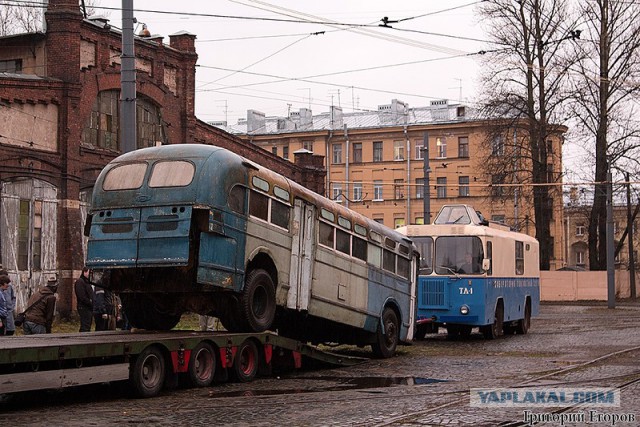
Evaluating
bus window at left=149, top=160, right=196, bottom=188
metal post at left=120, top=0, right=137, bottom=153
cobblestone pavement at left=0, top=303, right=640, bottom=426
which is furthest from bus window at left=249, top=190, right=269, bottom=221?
metal post at left=120, top=0, right=137, bottom=153

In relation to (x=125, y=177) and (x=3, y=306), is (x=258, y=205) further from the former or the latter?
(x=3, y=306)

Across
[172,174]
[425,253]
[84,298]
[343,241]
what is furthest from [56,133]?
[172,174]

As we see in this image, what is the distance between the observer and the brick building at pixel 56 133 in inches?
1249

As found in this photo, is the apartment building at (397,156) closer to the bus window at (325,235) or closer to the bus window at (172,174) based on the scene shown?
the bus window at (325,235)

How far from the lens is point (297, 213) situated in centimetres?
1725

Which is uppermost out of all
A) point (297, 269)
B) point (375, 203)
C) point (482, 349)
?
point (375, 203)

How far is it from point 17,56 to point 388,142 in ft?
168

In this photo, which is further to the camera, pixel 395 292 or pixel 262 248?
pixel 395 292

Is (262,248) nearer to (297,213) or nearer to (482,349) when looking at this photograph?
(297,213)

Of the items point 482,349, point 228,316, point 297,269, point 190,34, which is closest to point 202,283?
point 228,316

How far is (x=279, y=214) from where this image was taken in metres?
16.7

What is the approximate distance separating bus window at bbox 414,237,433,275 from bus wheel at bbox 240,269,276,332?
10159 millimetres

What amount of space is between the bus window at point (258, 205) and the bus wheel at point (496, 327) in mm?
12042

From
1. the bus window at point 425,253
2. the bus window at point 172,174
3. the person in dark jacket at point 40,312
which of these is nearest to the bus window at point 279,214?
the bus window at point 172,174
